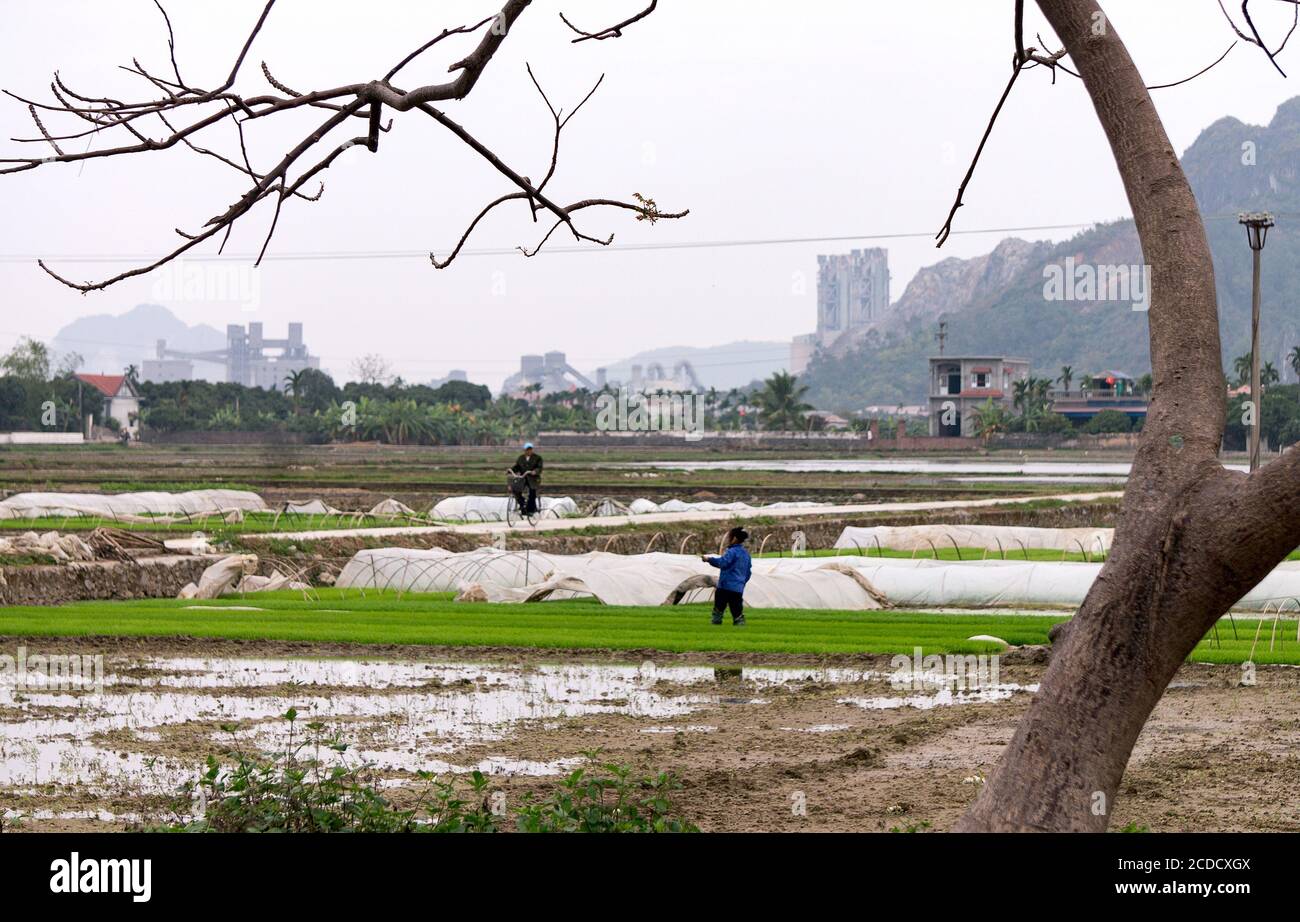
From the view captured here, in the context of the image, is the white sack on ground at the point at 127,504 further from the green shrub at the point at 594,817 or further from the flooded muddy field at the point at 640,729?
the green shrub at the point at 594,817

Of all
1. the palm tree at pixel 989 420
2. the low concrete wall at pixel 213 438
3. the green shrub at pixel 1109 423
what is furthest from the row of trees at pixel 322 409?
the green shrub at pixel 1109 423

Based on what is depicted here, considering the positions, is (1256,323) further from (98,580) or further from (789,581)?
(98,580)

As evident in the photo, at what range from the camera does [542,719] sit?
12.1m

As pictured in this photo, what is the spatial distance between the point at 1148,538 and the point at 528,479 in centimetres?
2662

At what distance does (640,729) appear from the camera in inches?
454

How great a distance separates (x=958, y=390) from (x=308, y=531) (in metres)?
94.5

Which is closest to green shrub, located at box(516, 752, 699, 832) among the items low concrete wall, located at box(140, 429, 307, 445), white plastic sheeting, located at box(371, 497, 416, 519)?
white plastic sheeting, located at box(371, 497, 416, 519)

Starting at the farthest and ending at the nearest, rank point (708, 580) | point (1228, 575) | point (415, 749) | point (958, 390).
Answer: point (958, 390)
point (708, 580)
point (415, 749)
point (1228, 575)

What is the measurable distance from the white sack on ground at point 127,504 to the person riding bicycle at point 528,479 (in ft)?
22.7

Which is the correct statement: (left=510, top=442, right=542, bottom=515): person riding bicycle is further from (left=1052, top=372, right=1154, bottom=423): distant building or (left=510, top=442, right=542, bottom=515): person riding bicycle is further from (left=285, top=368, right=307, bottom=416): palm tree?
(left=285, top=368, right=307, bottom=416): palm tree

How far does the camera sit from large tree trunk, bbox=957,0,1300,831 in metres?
5.36

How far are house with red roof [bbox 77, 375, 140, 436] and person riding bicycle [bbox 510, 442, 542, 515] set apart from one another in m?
88.8
